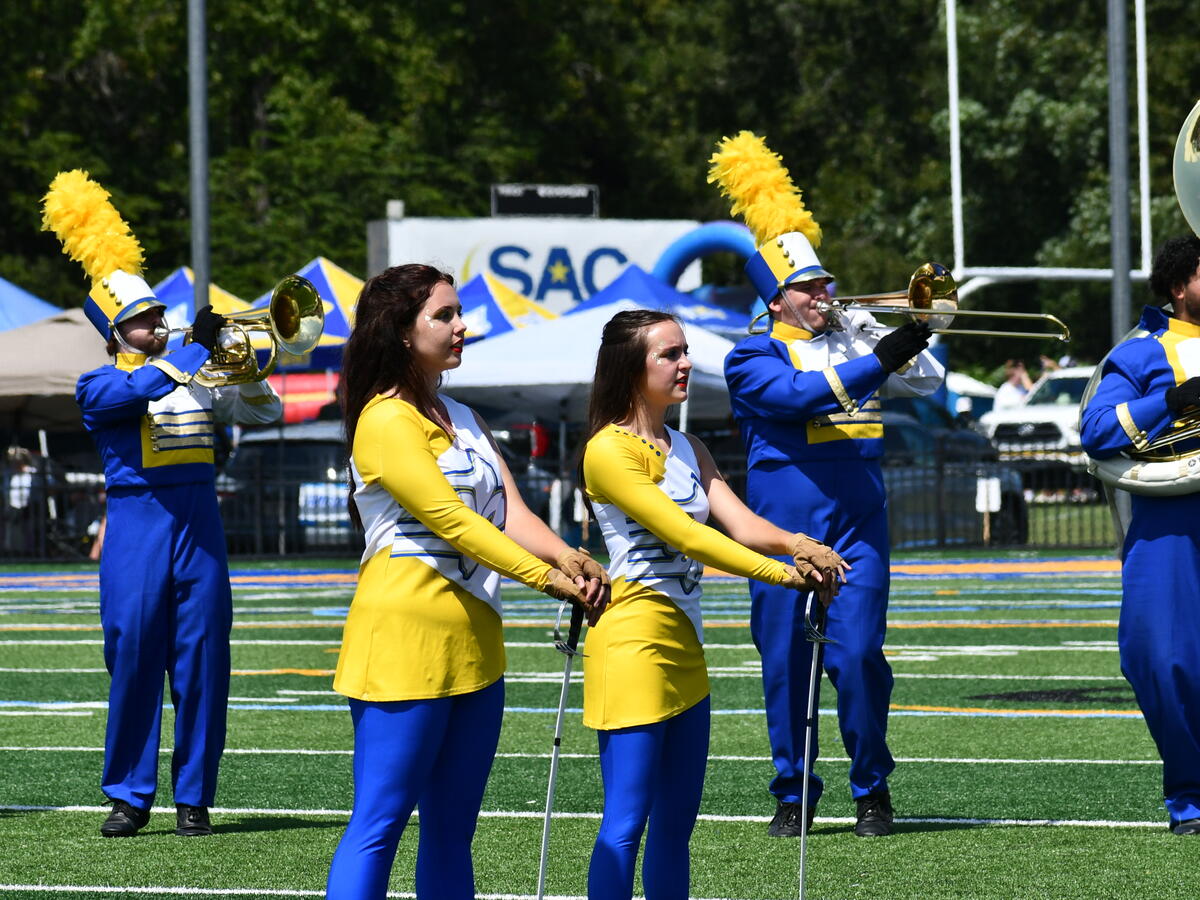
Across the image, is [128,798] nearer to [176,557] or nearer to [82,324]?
[176,557]

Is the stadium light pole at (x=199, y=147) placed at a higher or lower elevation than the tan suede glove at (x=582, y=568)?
higher

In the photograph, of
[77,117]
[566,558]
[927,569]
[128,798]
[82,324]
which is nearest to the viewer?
[566,558]

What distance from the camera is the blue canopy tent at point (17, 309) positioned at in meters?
27.3

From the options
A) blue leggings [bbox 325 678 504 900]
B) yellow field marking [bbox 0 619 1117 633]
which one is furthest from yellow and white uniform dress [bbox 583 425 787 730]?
yellow field marking [bbox 0 619 1117 633]

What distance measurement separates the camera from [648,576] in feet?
18.4

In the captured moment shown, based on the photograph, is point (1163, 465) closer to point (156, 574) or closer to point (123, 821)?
point (156, 574)

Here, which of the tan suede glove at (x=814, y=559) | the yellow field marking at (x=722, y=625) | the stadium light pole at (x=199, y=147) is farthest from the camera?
the stadium light pole at (x=199, y=147)

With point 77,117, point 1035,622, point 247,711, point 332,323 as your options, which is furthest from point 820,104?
point 247,711

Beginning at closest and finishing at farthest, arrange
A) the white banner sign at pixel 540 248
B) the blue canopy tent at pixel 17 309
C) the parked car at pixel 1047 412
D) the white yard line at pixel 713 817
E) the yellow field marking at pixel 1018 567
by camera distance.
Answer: the white yard line at pixel 713 817, the yellow field marking at pixel 1018 567, the blue canopy tent at pixel 17 309, the white banner sign at pixel 540 248, the parked car at pixel 1047 412

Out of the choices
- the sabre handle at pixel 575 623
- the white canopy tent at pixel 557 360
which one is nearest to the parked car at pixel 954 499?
the white canopy tent at pixel 557 360

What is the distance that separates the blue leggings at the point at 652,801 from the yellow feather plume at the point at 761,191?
2.87 meters

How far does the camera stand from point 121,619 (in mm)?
7902

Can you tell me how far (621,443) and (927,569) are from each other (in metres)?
15.3

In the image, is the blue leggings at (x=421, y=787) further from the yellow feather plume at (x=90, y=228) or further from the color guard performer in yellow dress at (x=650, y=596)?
the yellow feather plume at (x=90, y=228)
